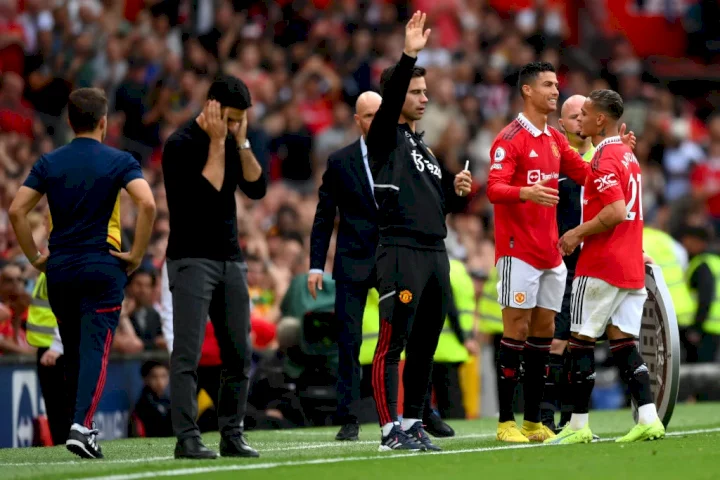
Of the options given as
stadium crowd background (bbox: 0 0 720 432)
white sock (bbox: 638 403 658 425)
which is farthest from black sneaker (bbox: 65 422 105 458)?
white sock (bbox: 638 403 658 425)

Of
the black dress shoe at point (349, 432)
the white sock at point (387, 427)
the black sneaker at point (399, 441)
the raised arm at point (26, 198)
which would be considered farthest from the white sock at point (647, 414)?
the raised arm at point (26, 198)

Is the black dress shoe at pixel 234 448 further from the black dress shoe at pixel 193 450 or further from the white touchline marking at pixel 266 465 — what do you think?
the white touchline marking at pixel 266 465

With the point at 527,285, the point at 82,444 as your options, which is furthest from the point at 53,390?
the point at 527,285

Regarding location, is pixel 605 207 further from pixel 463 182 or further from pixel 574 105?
pixel 574 105

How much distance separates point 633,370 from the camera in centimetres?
994

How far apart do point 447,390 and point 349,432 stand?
325cm

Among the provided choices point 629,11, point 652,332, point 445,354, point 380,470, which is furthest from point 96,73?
point 629,11

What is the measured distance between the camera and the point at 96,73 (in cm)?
1862

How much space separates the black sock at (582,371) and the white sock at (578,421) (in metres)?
0.03

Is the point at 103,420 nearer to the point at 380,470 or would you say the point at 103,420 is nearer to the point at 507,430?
the point at 507,430

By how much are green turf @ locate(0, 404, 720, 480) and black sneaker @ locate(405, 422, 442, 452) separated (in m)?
0.12

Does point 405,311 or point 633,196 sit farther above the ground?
point 633,196

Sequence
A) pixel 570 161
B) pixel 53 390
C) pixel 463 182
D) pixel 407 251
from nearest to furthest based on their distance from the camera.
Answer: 1. pixel 407 251
2. pixel 463 182
3. pixel 570 161
4. pixel 53 390

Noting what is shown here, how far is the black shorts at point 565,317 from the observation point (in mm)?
11344
